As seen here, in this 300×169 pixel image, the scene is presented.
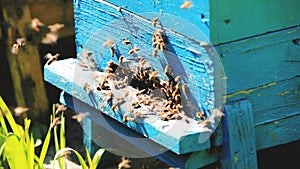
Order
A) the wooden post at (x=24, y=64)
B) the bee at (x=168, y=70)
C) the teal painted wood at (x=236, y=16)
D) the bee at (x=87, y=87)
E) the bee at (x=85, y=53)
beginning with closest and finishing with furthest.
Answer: the teal painted wood at (x=236, y=16)
the bee at (x=168, y=70)
the bee at (x=87, y=87)
the bee at (x=85, y=53)
the wooden post at (x=24, y=64)

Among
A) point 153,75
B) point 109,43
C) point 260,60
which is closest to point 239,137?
point 260,60

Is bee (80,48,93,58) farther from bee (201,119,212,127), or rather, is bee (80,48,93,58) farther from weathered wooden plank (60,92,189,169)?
bee (201,119,212,127)

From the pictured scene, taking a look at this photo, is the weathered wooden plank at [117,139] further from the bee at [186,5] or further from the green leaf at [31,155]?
the bee at [186,5]

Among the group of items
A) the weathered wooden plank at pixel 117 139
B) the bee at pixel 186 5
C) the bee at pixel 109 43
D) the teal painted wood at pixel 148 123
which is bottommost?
the weathered wooden plank at pixel 117 139

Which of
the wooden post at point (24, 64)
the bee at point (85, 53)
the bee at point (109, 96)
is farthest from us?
the wooden post at point (24, 64)

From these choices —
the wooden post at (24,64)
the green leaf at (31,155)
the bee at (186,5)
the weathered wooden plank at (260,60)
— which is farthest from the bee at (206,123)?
the wooden post at (24,64)

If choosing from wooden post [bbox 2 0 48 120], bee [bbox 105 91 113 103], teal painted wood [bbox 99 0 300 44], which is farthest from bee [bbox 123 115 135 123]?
wooden post [bbox 2 0 48 120]

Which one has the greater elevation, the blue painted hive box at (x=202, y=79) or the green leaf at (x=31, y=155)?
the blue painted hive box at (x=202, y=79)

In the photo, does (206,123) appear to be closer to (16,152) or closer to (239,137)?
(239,137)
